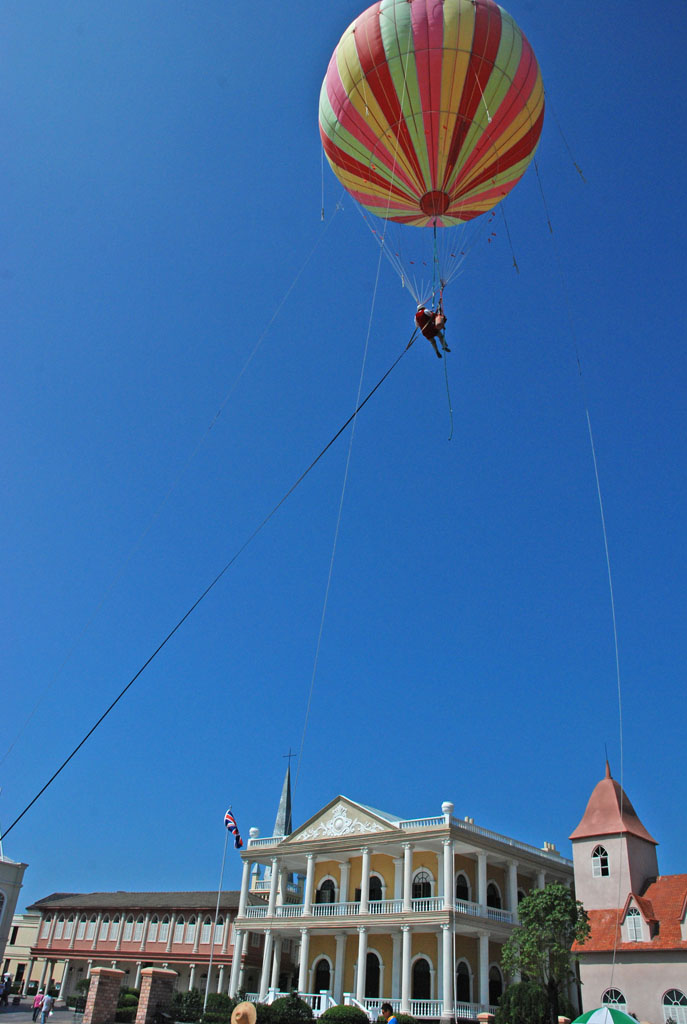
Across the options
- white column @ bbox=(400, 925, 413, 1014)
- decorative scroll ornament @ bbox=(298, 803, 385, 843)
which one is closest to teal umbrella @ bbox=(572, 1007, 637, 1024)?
white column @ bbox=(400, 925, 413, 1014)

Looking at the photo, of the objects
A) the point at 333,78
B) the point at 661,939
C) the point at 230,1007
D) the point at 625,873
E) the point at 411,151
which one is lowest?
the point at 230,1007

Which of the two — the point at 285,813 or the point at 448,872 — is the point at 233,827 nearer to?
the point at 448,872

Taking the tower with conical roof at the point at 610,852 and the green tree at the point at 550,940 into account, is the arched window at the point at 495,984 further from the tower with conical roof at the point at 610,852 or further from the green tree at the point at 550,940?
the green tree at the point at 550,940

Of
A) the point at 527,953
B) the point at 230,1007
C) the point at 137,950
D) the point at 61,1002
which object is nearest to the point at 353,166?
the point at 527,953

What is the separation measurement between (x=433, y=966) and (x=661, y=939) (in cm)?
992

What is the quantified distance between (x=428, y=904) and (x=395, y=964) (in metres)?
3.24

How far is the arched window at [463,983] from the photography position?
31.9 m

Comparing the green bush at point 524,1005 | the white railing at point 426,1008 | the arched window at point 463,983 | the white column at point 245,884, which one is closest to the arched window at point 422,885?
the arched window at point 463,983

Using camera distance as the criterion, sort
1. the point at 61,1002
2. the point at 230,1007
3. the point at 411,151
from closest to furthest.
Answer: the point at 411,151, the point at 230,1007, the point at 61,1002

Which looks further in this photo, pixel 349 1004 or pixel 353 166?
pixel 349 1004

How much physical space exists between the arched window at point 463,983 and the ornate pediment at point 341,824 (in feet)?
20.2

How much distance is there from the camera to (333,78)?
60.1 ft

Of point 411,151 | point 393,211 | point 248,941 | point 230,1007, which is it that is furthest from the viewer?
point 248,941

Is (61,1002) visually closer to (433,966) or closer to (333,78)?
(433,966)
